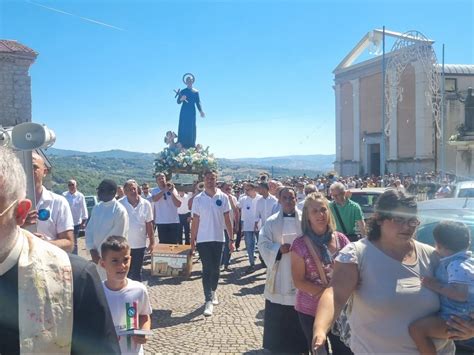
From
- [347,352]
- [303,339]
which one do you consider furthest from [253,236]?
[347,352]

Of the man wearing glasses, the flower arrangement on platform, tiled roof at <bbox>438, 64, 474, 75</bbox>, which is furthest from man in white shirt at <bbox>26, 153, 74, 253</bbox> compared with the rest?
tiled roof at <bbox>438, 64, 474, 75</bbox>

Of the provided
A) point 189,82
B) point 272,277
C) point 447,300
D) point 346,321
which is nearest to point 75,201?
point 189,82

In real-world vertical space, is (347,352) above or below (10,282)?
below

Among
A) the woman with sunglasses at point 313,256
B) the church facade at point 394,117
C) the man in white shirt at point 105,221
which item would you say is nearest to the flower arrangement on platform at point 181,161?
the man in white shirt at point 105,221

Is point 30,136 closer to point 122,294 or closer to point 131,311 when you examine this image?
point 122,294

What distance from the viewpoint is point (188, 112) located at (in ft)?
42.8

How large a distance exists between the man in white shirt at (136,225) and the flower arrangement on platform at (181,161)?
423 cm

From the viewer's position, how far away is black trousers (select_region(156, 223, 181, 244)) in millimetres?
10852

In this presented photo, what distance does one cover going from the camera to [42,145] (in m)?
3.04

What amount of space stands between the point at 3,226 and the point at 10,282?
188 millimetres

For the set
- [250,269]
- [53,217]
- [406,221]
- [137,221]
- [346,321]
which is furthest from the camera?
[250,269]

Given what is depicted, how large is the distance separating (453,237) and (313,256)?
4.26ft

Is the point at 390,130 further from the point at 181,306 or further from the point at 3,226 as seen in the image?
the point at 3,226

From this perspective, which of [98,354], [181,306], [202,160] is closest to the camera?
[98,354]
